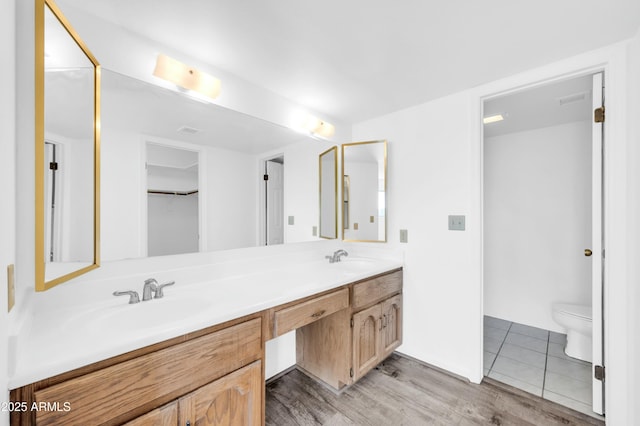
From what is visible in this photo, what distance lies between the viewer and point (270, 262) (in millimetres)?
1916

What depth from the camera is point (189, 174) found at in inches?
62.0

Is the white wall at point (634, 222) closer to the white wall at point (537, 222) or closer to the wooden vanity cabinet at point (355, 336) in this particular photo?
the wooden vanity cabinet at point (355, 336)

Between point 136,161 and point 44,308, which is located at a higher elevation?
point 136,161

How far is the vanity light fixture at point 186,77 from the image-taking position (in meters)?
1.35

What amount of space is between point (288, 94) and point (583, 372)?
9.85 ft

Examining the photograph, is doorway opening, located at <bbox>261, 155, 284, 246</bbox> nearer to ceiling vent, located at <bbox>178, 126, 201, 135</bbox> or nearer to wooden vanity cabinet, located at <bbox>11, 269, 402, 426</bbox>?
ceiling vent, located at <bbox>178, 126, 201, 135</bbox>

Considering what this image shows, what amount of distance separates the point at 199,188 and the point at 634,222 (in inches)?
92.7

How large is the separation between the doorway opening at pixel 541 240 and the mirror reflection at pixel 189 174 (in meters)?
1.74

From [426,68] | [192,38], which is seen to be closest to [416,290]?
[426,68]

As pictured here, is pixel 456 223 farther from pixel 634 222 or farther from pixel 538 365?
pixel 538 365

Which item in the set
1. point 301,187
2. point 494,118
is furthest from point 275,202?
point 494,118

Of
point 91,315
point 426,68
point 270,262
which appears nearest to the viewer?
point 91,315

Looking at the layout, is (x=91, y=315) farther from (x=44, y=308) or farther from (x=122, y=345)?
(x=122, y=345)

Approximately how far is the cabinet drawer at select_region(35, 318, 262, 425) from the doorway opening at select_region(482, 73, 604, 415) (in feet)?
6.53
